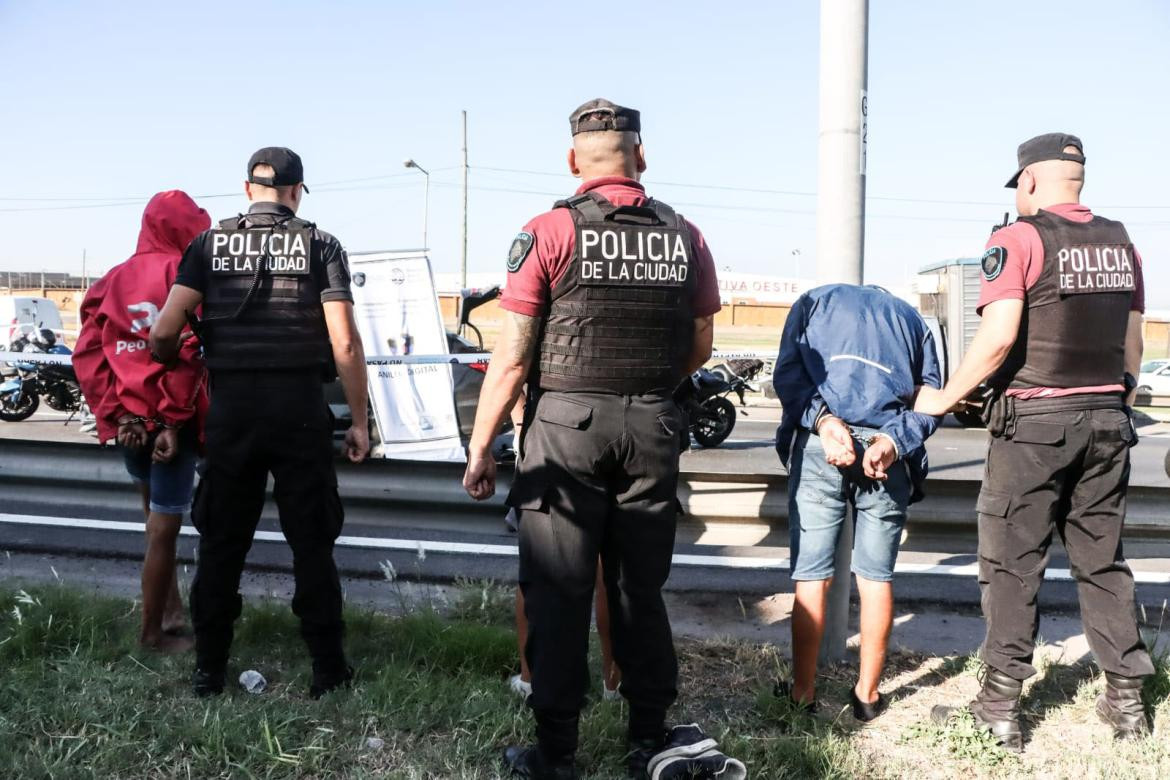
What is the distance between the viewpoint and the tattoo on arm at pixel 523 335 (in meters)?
2.76

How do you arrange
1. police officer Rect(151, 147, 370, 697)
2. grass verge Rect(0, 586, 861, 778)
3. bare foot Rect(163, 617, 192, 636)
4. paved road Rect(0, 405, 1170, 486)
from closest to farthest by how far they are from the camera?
grass verge Rect(0, 586, 861, 778), police officer Rect(151, 147, 370, 697), bare foot Rect(163, 617, 192, 636), paved road Rect(0, 405, 1170, 486)

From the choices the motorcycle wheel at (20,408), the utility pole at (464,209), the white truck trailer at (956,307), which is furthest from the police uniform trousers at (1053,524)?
the utility pole at (464,209)

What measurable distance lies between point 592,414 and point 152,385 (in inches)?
79.1

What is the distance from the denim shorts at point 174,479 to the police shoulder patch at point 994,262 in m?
Answer: 3.05

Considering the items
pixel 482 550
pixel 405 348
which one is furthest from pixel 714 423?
pixel 482 550

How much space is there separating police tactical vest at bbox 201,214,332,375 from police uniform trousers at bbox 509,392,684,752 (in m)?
1.02

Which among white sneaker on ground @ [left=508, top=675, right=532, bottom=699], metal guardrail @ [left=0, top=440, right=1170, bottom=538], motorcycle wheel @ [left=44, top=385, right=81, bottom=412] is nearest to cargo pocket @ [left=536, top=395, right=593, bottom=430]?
white sneaker on ground @ [left=508, top=675, right=532, bottom=699]

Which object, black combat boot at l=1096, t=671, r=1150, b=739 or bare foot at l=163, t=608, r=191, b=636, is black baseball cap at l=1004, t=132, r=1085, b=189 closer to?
black combat boot at l=1096, t=671, r=1150, b=739

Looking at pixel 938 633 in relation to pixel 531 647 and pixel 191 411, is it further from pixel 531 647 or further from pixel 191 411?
pixel 191 411

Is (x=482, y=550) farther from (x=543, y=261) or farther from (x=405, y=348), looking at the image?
(x=405, y=348)

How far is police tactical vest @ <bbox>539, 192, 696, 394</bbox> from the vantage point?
107 inches

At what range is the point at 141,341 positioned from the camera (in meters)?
3.77

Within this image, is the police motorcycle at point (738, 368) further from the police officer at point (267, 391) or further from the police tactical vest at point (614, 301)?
the police tactical vest at point (614, 301)

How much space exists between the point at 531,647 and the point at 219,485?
4.14ft
